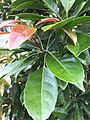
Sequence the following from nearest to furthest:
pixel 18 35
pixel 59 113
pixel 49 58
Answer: pixel 18 35
pixel 49 58
pixel 59 113

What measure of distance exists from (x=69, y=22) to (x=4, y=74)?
25cm

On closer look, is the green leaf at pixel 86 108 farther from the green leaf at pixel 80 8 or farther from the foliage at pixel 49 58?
the green leaf at pixel 80 8

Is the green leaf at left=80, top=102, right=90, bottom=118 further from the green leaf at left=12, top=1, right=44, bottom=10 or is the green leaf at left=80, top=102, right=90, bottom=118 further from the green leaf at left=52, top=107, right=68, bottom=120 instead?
the green leaf at left=12, top=1, right=44, bottom=10

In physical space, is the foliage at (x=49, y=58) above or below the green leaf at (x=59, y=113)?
→ above

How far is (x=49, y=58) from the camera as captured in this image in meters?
0.71

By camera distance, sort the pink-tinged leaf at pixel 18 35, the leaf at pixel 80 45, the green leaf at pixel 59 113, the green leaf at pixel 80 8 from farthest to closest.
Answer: the green leaf at pixel 59 113 < the green leaf at pixel 80 8 < the leaf at pixel 80 45 < the pink-tinged leaf at pixel 18 35

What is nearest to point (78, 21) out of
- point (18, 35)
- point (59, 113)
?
point (18, 35)

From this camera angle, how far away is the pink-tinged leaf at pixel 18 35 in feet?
1.77

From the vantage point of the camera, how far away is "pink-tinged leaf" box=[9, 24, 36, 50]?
541 millimetres

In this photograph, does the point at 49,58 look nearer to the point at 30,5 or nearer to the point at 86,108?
the point at 30,5

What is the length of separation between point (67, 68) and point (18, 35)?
0.53ft

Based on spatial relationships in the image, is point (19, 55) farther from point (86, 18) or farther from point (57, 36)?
point (86, 18)

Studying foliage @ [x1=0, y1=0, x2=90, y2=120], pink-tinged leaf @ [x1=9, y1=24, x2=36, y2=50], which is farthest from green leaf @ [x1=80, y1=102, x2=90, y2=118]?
pink-tinged leaf @ [x1=9, y1=24, x2=36, y2=50]

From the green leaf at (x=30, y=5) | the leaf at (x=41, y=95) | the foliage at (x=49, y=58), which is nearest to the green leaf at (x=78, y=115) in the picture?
the foliage at (x=49, y=58)
